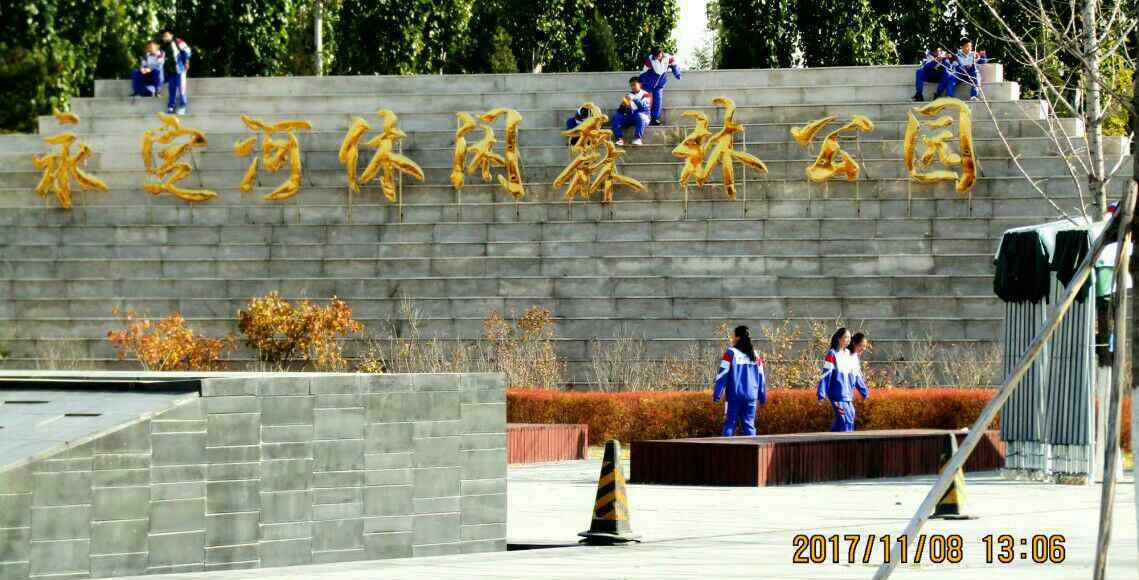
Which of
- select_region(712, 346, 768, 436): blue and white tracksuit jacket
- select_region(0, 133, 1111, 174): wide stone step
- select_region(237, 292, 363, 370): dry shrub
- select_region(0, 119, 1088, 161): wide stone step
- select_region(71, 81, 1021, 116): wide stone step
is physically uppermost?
select_region(71, 81, 1021, 116): wide stone step

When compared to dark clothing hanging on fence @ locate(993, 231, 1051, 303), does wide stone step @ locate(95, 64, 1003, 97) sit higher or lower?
higher

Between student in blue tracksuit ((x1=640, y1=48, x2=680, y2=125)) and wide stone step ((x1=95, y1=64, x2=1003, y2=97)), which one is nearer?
student in blue tracksuit ((x1=640, y1=48, x2=680, y2=125))

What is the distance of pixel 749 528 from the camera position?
11406mm

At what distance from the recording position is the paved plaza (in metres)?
8.76

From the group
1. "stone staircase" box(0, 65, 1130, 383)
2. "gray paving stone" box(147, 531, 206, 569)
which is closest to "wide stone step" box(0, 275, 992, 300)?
"stone staircase" box(0, 65, 1130, 383)

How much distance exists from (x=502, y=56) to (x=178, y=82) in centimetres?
1959

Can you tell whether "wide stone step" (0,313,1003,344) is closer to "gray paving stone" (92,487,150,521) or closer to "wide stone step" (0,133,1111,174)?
"wide stone step" (0,133,1111,174)

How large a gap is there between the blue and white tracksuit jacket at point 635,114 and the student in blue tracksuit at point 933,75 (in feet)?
15.2

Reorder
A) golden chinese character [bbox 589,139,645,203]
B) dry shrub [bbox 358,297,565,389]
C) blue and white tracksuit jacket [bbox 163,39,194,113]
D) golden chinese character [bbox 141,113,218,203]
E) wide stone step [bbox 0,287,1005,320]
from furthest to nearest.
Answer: blue and white tracksuit jacket [bbox 163,39,194,113], golden chinese character [bbox 141,113,218,203], golden chinese character [bbox 589,139,645,203], wide stone step [bbox 0,287,1005,320], dry shrub [bbox 358,297,565,389]

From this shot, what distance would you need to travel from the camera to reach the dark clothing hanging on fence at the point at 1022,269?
15844 mm

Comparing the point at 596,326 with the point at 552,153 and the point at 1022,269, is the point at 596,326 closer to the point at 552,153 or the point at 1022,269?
the point at 552,153

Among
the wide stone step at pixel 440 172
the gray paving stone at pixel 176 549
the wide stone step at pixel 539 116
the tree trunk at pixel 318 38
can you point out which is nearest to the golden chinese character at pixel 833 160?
the wide stone step at pixel 440 172

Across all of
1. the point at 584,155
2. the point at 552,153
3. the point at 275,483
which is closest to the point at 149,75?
the point at 552,153

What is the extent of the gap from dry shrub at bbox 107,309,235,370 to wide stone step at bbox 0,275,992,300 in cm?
121
